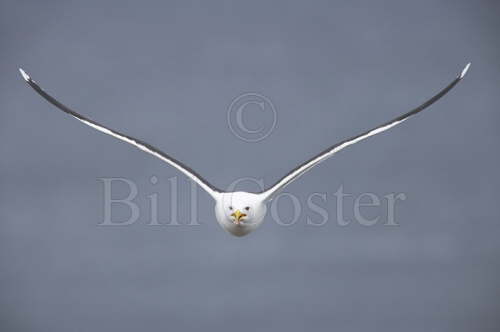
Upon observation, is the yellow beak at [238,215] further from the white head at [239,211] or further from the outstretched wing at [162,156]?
the outstretched wing at [162,156]

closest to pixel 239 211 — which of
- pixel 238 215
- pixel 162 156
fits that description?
pixel 238 215

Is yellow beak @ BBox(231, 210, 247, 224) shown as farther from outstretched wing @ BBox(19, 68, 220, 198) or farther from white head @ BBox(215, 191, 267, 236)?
outstretched wing @ BBox(19, 68, 220, 198)

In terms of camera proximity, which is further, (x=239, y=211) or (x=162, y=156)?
(x=162, y=156)

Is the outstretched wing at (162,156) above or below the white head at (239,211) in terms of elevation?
above

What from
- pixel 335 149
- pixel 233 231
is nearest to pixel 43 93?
pixel 233 231

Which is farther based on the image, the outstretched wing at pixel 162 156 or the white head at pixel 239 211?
the outstretched wing at pixel 162 156

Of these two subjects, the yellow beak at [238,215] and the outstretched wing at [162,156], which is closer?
the yellow beak at [238,215]

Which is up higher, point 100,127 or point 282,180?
point 100,127

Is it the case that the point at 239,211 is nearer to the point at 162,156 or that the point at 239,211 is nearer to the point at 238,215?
the point at 238,215

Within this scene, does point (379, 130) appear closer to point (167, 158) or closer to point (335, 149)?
point (335, 149)
